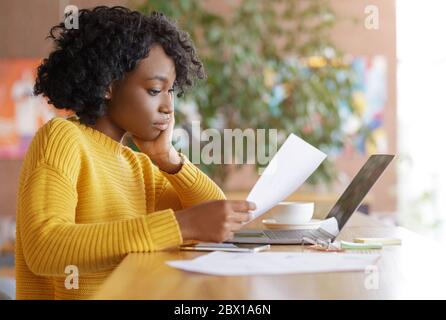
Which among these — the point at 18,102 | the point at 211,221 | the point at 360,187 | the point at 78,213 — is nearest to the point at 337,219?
the point at 360,187

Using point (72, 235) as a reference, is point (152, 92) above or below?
above

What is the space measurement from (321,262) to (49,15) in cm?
445

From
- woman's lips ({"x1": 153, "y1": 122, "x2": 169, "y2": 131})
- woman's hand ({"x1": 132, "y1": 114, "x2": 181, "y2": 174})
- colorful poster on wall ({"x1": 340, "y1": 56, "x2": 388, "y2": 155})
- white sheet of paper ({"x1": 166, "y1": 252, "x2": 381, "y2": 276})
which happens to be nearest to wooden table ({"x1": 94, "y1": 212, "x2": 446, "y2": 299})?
white sheet of paper ({"x1": 166, "y1": 252, "x2": 381, "y2": 276})

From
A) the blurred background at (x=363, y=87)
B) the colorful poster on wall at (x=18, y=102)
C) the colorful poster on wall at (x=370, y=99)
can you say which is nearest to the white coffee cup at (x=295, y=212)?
the blurred background at (x=363, y=87)

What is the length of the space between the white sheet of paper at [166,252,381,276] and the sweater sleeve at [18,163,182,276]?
0.09 meters

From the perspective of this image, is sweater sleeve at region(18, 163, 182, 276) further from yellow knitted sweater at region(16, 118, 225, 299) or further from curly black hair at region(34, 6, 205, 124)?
curly black hair at region(34, 6, 205, 124)

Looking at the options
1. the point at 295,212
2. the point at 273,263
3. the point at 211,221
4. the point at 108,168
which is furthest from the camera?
the point at 295,212

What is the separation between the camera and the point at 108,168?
1.49m

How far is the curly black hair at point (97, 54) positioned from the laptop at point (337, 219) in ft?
1.26

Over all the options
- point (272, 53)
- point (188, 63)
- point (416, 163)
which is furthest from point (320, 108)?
point (188, 63)

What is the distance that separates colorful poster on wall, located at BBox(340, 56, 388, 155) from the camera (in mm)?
5121

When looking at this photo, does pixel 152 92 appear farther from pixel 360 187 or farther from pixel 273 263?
pixel 273 263

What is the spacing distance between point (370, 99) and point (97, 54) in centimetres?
382
